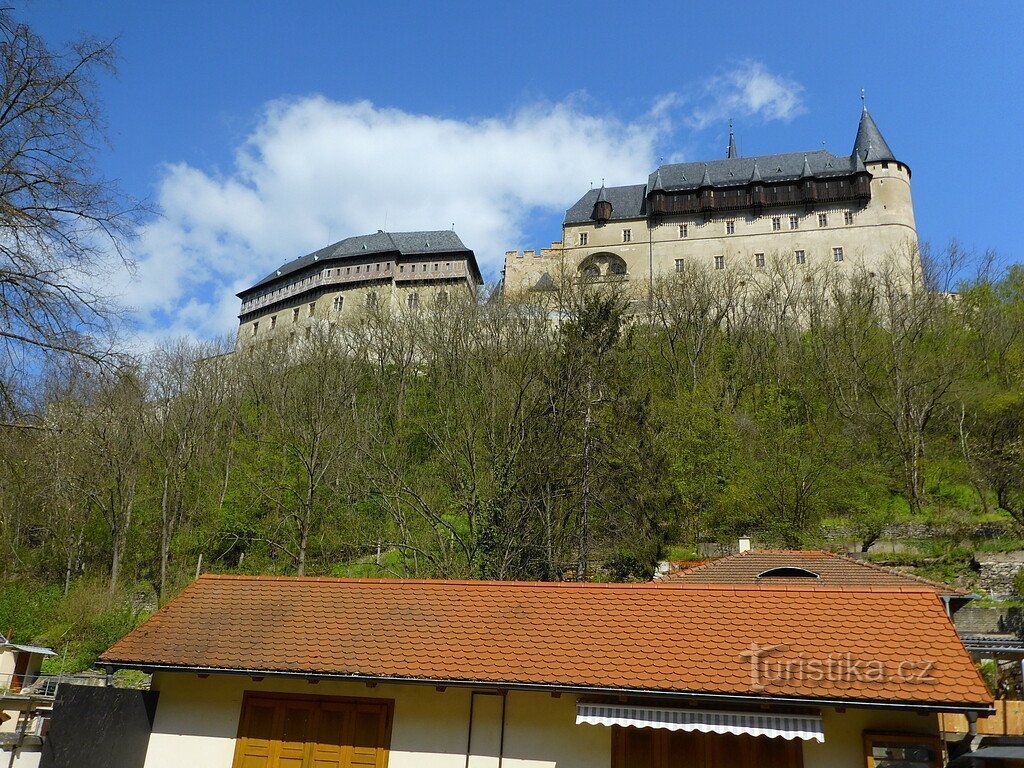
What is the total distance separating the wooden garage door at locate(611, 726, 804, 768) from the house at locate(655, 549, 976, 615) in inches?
340

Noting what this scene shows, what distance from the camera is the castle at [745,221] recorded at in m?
63.0

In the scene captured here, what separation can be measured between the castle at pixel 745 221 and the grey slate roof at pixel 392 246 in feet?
26.5

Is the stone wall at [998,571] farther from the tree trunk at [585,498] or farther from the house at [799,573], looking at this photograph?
the tree trunk at [585,498]

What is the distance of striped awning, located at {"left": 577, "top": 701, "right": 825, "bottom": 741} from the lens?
9.27 m

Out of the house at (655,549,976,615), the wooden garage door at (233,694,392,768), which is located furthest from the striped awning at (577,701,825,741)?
the house at (655,549,976,615)

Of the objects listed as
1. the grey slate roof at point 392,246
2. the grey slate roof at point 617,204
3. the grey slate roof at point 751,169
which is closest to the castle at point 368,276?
the grey slate roof at point 392,246

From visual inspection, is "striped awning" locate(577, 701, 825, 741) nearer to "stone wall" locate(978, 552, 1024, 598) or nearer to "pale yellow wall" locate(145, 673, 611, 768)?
"pale yellow wall" locate(145, 673, 611, 768)

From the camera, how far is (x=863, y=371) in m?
37.9

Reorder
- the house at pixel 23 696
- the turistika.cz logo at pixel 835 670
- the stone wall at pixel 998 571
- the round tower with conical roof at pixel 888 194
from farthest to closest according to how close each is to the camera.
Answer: the round tower with conical roof at pixel 888 194, the stone wall at pixel 998 571, the house at pixel 23 696, the turistika.cz logo at pixel 835 670

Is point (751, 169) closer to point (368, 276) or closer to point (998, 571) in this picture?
point (368, 276)

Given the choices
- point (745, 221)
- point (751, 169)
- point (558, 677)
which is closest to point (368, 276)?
point (745, 221)

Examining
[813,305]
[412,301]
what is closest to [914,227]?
[813,305]

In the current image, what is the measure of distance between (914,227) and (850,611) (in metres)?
62.2

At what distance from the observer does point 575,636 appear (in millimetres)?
11008
